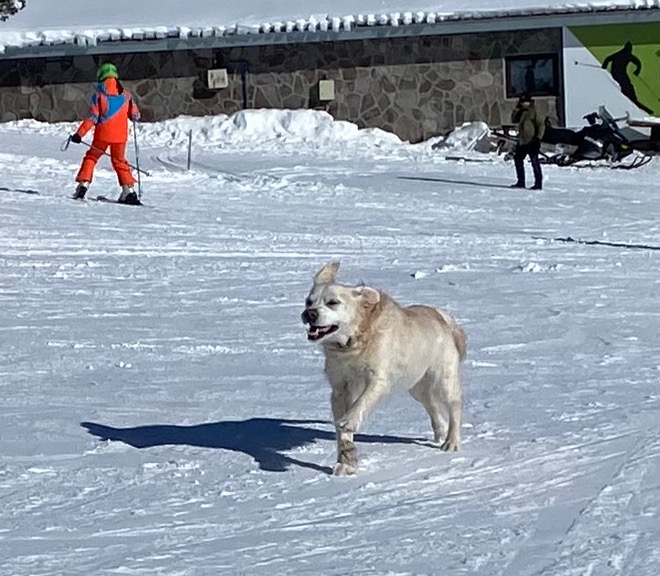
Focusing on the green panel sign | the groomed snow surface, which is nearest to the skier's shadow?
the groomed snow surface

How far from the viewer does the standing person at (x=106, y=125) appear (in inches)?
679

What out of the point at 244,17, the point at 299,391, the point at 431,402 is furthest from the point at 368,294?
the point at 244,17

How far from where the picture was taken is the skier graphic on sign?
2738cm

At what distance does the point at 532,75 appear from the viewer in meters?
27.7

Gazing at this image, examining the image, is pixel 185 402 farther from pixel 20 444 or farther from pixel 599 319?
pixel 599 319

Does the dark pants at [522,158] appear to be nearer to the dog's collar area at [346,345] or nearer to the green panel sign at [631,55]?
the green panel sign at [631,55]

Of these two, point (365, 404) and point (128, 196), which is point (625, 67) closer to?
point (128, 196)

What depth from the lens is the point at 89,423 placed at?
762cm

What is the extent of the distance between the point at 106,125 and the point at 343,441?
38.0 feet

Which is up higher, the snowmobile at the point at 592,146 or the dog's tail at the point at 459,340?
the snowmobile at the point at 592,146

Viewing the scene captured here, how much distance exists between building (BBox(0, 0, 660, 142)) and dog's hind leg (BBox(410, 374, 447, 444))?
20.3 meters

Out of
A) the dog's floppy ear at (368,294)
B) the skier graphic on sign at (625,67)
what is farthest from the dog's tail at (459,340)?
the skier graphic on sign at (625,67)

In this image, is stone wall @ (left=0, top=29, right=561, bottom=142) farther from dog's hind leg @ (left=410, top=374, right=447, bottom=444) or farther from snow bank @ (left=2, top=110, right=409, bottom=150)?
dog's hind leg @ (left=410, top=374, right=447, bottom=444)

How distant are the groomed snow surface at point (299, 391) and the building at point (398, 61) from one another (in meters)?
8.57
